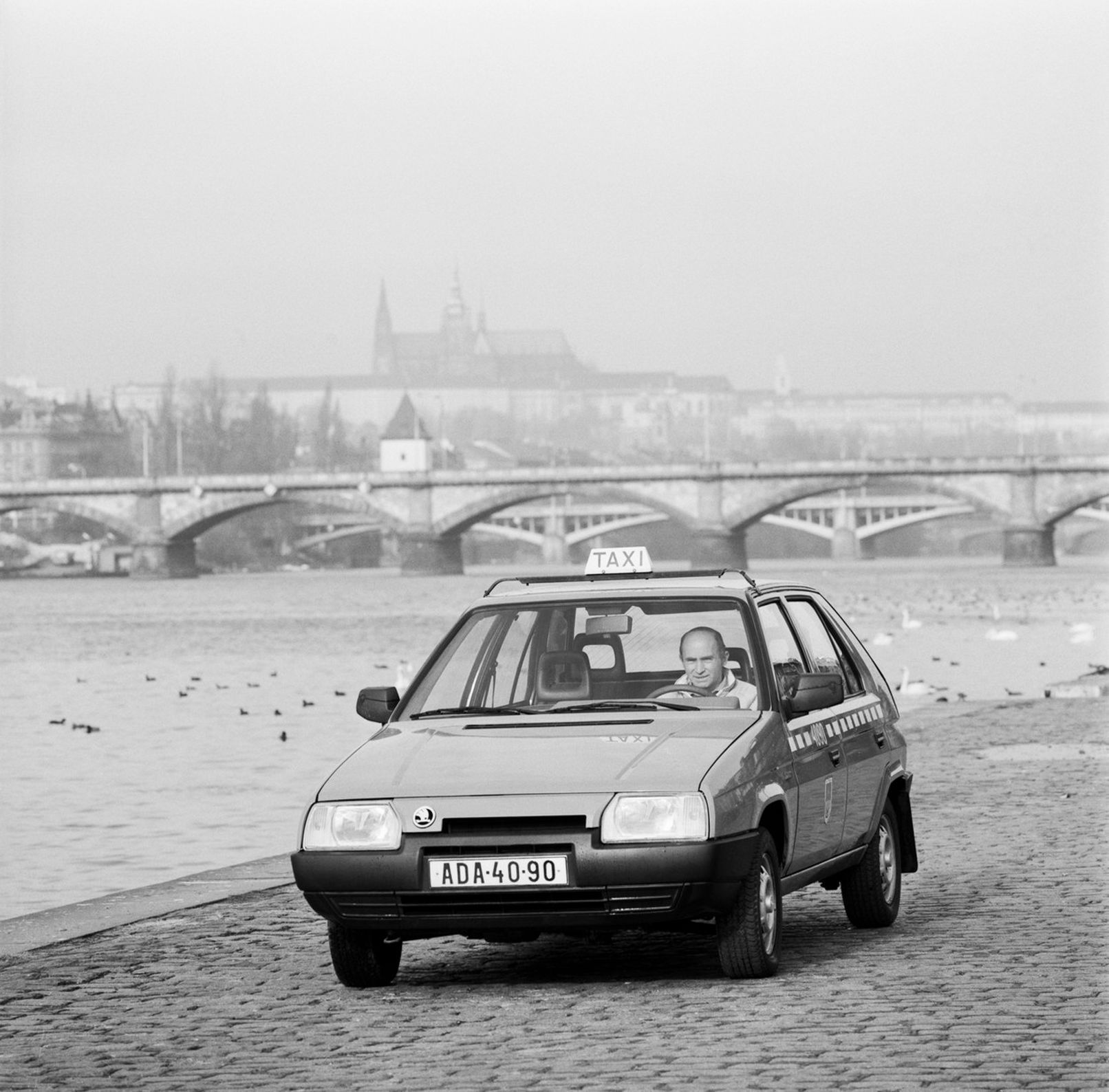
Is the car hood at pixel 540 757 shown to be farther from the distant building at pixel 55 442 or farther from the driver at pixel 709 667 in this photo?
the distant building at pixel 55 442

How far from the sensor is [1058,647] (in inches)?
1631

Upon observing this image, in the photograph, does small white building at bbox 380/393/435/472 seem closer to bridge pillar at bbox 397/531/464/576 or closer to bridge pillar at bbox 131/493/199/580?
bridge pillar at bbox 397/531/464/576

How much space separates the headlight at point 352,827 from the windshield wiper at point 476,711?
777mm

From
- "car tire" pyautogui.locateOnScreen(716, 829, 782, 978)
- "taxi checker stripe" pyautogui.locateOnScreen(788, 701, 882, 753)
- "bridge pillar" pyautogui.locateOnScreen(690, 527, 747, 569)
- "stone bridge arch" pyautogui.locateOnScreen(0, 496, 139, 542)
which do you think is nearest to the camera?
"car tire" pyautogui.locateOnScreen(716, 829, 782, 978)

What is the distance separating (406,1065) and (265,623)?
5658 centimetres

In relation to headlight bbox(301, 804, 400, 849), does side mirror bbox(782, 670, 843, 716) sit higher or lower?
higher

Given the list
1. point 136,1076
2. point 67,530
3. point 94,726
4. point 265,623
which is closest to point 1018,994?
point 136,1076

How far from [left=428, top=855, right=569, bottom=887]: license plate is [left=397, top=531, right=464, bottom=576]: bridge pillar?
100240mm

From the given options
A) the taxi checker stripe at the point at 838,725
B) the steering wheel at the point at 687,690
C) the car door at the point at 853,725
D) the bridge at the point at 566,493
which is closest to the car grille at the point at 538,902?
the taxi checker stripe at the point at 838,725

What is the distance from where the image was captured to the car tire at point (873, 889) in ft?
27.0

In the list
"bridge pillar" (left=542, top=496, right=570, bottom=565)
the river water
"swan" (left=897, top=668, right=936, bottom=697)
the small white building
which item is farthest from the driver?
the small white building

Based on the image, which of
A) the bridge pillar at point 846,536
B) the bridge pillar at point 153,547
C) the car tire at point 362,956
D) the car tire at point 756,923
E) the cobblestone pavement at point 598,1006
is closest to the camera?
the cobblestone pavement at point 598,1006

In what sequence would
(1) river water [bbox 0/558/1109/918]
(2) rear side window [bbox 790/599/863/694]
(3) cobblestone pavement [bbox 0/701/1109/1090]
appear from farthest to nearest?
(1) river water [bbox 0/558/1109/918] < (2) rear side window [bbox 790/599/863/694] < (3) cobblestone pavement [bbox 0/701/1109/1090]

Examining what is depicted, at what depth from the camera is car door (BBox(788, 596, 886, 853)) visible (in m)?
8.09
